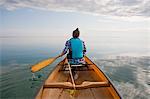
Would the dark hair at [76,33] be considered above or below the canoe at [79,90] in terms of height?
above

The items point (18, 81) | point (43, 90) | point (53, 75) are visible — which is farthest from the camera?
point (18, 81)

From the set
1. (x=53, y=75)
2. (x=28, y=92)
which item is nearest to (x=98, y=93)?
(x=53, y=75)

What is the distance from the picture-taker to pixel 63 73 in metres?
10.1

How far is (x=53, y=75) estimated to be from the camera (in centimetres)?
925

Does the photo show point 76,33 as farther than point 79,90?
Yes

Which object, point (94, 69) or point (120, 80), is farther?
point (120, 80)

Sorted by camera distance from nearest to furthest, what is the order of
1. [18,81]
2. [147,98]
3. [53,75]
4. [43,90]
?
[43,90]
[53,75]
[147,98]
[18,81]

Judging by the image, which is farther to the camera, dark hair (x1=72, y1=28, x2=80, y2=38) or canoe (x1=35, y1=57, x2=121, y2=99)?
dark hair (x1=72, y1=28, x2=80, y2=38)

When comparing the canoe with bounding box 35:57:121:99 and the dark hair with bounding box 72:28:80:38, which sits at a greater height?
the dark hair with bounding box 72:28:80:38

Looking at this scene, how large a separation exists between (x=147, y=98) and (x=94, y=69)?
2.99 m

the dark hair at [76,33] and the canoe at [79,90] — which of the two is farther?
the dark hair at [76,33]

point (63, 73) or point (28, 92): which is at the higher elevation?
point (63, 73)

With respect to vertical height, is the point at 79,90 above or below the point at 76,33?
below

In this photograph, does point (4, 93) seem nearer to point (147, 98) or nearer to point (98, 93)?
point (98, 93)
